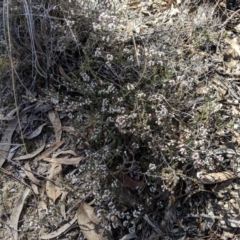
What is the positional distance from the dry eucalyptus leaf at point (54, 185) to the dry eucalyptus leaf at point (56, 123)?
0.54 ft

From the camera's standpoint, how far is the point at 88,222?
233 cm

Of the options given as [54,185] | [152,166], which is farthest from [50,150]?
[152,166]

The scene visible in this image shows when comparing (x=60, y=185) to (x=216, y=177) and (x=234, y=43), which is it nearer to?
(x=216, y=177)

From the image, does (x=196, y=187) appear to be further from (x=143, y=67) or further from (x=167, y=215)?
(x=143, y=67)

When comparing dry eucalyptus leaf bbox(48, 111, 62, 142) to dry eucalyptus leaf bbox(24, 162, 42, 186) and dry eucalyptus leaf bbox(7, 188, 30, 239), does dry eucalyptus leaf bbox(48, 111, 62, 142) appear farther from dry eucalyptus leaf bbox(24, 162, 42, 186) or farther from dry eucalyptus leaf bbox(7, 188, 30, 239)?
dry eucalyptus leaf bbox(7, 188, 30, 239)

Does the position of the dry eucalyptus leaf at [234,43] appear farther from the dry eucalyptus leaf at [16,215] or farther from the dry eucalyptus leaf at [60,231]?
the dry eucalyptus leaf at [16,215]

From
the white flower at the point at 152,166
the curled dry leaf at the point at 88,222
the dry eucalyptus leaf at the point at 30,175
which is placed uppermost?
the white flower at the point at 152,166

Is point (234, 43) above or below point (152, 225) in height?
above

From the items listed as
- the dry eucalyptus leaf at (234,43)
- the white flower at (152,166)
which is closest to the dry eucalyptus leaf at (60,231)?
the white flower at (152,166)

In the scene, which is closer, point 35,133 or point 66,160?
point 66,160

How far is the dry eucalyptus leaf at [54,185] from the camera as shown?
7.92 feet

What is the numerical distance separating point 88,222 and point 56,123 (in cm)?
60

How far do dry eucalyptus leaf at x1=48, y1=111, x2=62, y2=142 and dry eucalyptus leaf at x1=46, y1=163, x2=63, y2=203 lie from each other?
164mm

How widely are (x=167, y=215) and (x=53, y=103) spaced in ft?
2.94
